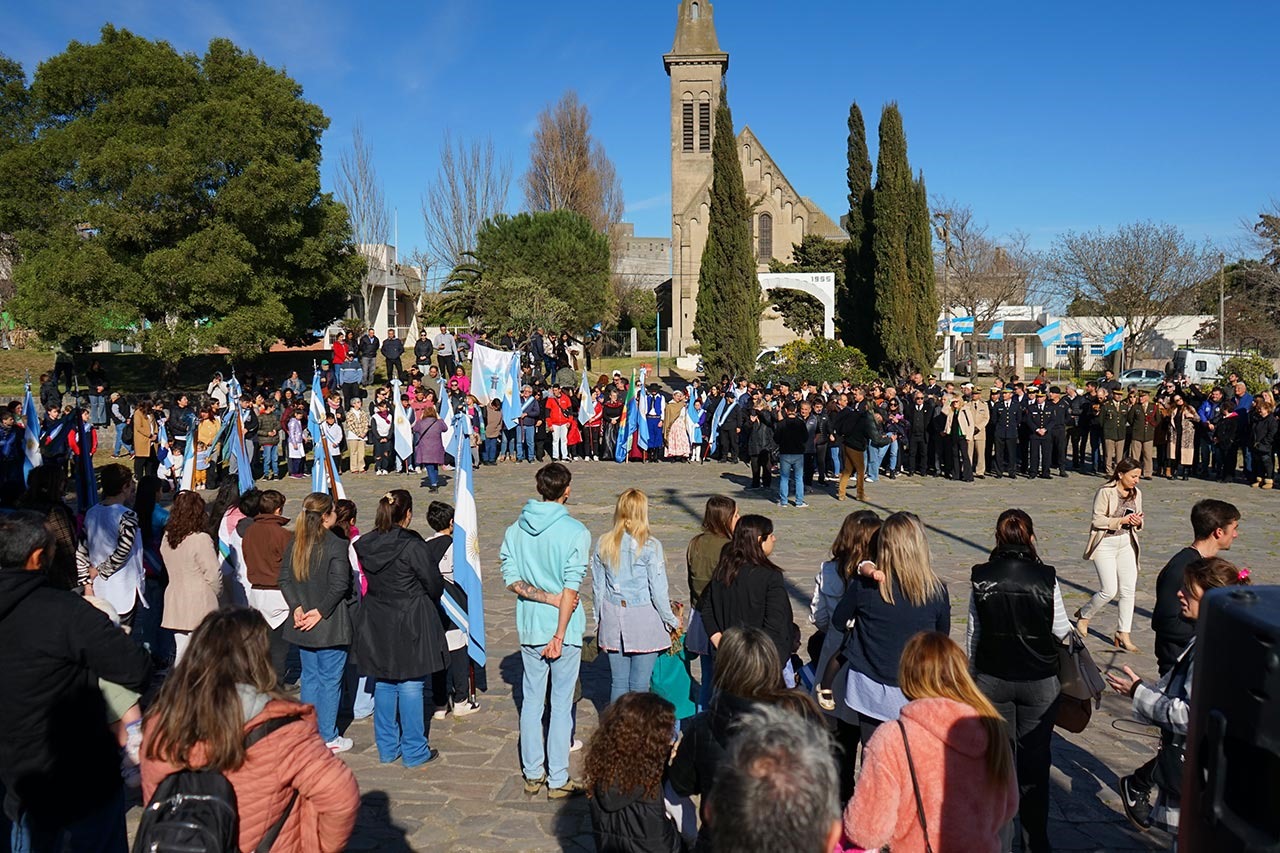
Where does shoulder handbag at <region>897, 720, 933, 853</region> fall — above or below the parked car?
below

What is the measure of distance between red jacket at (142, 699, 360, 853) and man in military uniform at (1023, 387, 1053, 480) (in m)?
18.7

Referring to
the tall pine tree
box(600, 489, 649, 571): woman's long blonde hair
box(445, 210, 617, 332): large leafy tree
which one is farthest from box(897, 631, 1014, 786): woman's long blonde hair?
box(445, 210, 617, 332): large leafy tree

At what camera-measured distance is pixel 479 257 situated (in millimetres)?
46938

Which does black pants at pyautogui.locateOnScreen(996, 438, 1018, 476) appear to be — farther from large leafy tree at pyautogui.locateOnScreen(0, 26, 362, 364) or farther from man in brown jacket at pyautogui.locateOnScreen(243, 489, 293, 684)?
large leafy tree at pyautogui.locateOnScreen(0, 26, 362, 364)

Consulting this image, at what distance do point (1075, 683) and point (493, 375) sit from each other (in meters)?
17.7

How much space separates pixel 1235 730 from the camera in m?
Answer: 2.01

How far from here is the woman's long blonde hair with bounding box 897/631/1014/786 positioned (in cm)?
341

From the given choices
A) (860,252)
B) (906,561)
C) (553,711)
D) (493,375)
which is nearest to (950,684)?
(906,561)

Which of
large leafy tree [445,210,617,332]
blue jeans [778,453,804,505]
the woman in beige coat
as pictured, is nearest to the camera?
the woman in beige coat

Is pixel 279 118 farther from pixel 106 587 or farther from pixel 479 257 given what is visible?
pixel 106 587

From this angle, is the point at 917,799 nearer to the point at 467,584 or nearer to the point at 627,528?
the point at 627,528

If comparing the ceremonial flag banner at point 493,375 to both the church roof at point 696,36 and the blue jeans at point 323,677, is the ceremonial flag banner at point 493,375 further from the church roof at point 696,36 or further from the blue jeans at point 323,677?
the church roof at point 696,36

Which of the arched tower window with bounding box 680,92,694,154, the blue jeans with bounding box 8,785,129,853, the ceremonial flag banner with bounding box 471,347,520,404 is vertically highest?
the arched tower window with bounding box 680,92,694,154

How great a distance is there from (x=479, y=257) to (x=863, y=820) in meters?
45.5
